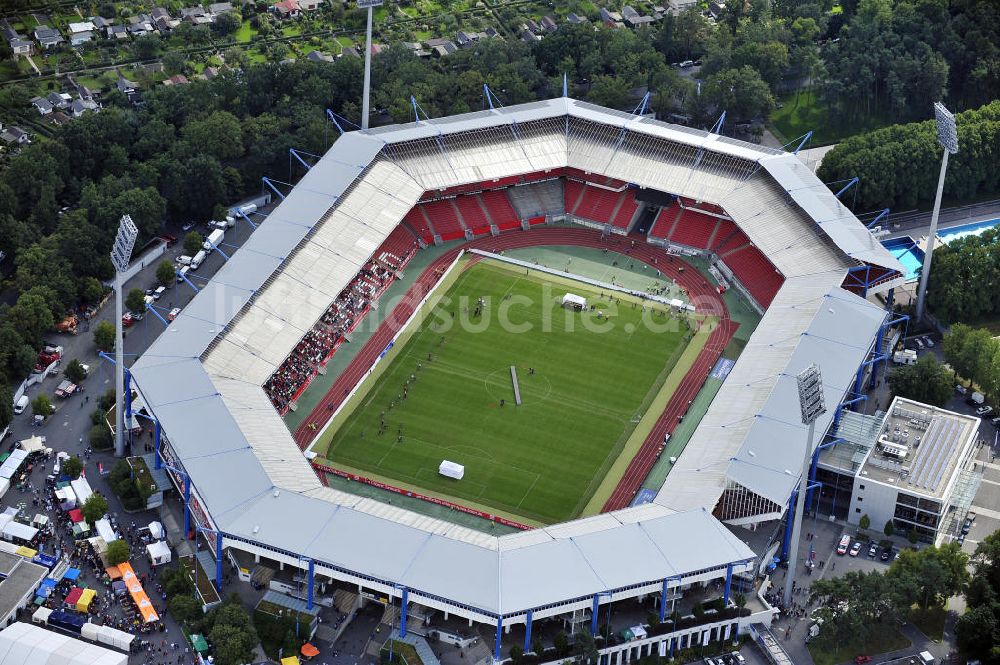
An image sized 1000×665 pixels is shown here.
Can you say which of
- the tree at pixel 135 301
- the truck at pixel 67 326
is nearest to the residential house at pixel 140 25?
the tree at pixel 135 301

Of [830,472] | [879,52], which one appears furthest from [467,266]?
[879,52]

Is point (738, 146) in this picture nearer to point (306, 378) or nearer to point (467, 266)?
point (467, 266)

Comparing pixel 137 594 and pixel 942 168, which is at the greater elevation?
pixel 942 168

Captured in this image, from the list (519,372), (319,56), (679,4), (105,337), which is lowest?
(105,337)

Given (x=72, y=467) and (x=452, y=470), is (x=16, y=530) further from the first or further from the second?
(x=452, y=470)

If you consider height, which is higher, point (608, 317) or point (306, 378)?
point (608, 317)

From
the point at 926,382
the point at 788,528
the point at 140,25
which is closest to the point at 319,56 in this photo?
the point at 140,25
